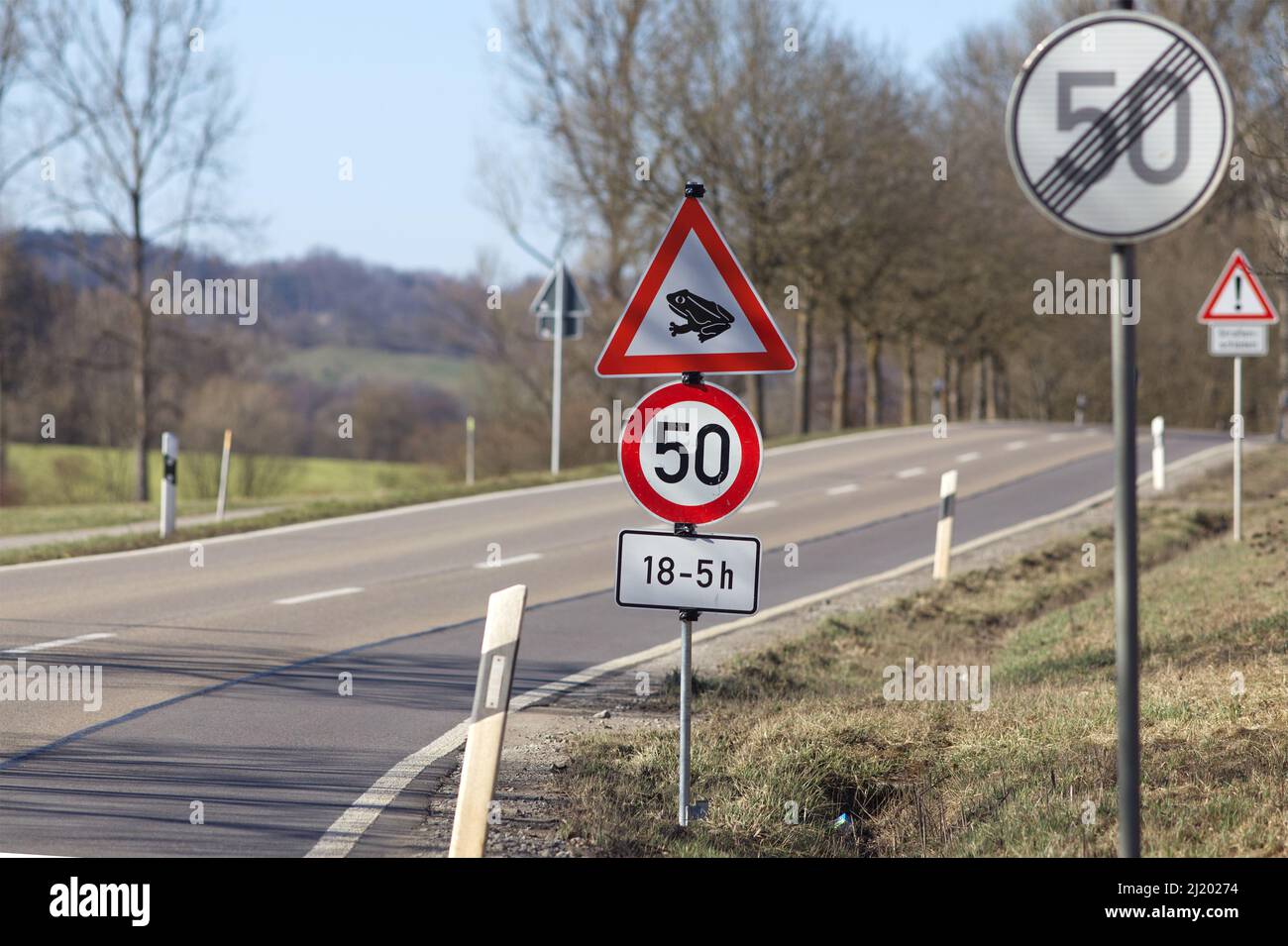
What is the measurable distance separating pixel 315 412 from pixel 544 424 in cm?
1990

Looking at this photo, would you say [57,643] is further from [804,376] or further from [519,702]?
[804,376]

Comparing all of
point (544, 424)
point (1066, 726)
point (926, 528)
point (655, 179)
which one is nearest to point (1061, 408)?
point (544, 424)

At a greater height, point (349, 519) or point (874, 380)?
point (874, 380)

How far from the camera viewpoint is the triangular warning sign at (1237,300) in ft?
45.1

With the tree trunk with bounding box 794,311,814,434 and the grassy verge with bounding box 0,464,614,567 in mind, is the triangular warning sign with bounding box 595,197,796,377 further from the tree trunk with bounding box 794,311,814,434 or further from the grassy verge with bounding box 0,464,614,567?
the tree trunk with bounding box 794,311,814,434

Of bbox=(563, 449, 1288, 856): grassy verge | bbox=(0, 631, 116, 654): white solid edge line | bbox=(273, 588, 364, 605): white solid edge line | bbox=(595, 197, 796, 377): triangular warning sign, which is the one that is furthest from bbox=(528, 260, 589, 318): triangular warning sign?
bbox=(595, 197, 796, 377): triangular warning sign

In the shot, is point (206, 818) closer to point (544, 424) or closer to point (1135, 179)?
Result: point (1135, 179)

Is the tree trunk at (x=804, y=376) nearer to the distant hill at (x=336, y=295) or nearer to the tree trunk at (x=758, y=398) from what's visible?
the tree trunk at (x=758, y=398)

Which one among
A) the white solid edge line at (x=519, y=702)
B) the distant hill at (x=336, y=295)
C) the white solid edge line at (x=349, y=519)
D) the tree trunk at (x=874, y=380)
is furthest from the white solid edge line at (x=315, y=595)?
the tree trunk at (x=874, y=380)

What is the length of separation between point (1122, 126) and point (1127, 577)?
4.03 ft

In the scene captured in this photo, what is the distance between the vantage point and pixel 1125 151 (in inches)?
148

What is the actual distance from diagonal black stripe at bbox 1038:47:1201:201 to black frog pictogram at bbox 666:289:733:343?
1.82m

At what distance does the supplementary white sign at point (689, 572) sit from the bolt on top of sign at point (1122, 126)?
82.6 inches

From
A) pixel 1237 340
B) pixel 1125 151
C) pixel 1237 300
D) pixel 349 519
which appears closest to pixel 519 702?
pixel 1125 151
